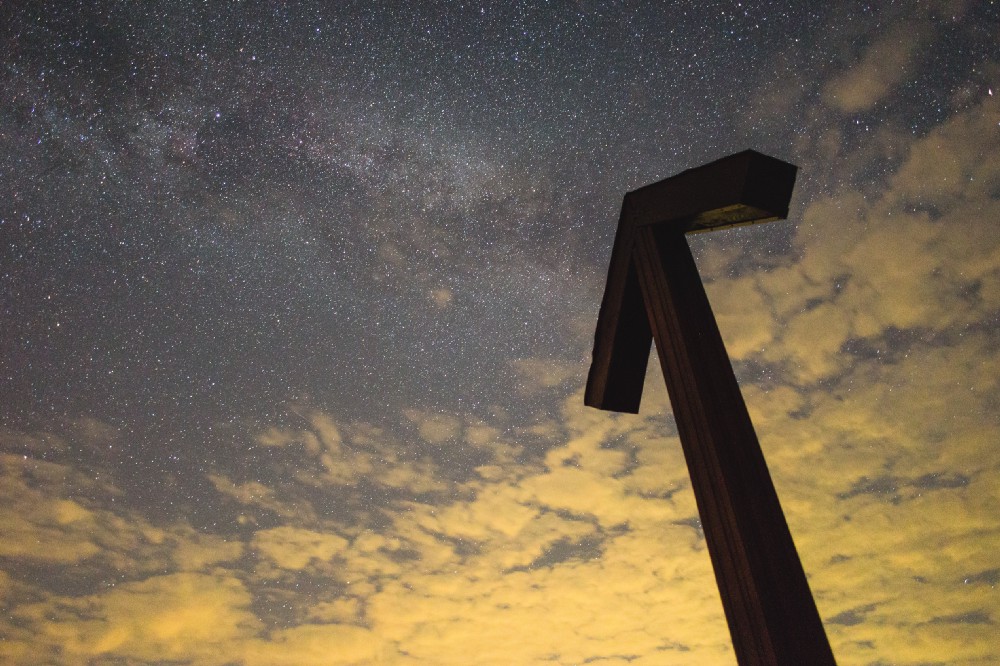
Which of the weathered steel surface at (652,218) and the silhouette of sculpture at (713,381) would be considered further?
the weathered steel surface at (652,218)

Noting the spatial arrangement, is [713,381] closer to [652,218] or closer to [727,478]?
[727,478]

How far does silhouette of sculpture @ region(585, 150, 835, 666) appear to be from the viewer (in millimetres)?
1045

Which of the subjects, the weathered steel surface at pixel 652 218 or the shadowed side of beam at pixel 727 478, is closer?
the shadowed side of beam at pixel 727 478

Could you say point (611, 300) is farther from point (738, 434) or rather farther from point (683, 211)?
point (738, 434)

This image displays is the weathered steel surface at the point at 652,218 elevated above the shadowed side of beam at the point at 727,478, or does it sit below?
above

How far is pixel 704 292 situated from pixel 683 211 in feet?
0.63

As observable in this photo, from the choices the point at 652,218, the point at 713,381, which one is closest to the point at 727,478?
the point at 713,381

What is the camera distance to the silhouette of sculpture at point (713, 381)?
1.04 metres

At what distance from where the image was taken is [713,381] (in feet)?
4.17

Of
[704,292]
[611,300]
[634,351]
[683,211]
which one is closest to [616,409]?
[634,351]

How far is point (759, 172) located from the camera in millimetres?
1328

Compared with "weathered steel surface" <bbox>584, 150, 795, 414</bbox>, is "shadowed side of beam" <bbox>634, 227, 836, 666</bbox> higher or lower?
lower

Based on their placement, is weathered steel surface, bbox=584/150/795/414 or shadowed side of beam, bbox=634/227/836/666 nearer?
shadowed side of beam, bbox=634/227/836/666

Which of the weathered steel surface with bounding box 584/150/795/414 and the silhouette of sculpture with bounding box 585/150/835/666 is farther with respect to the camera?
the weathered steel surface with bounding box 584/150/795/414
